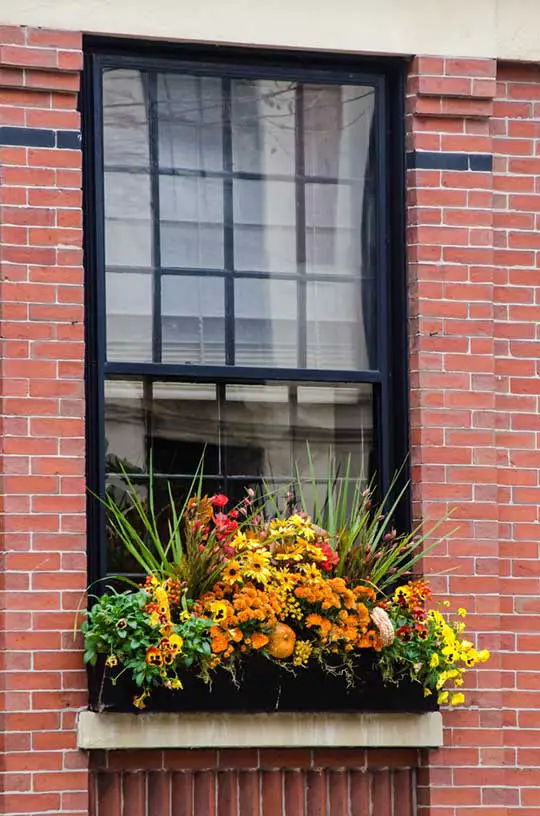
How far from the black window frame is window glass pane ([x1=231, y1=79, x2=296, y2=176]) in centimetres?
10

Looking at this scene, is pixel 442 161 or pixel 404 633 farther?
pixel 442 161

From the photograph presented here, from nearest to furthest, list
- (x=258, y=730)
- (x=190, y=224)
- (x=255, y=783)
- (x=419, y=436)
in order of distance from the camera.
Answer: (x=258, y=730) → (x=255, y=783) → (x=419, y=436) → (x=190, y=224)

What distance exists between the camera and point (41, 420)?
9.09 m

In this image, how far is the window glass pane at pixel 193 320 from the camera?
954cm

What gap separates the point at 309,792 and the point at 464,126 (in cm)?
347

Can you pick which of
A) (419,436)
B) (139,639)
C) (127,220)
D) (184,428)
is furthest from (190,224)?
(139,639)

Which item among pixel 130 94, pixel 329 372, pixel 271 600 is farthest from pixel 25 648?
pixel 130 94

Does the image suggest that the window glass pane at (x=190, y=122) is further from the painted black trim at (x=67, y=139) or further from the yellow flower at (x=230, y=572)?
the yellow flower at (x=230, y=572)

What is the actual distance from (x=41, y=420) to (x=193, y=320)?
1.00 metres

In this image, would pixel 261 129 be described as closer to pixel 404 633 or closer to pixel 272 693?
pixel 404 633

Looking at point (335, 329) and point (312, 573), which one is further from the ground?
point (335, 329)

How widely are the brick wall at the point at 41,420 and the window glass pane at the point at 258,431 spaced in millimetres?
852

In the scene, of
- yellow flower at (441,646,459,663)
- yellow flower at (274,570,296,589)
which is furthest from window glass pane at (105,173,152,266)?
yellow flower at (441,646,459,663)

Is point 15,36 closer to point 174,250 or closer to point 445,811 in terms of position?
point 174,250
